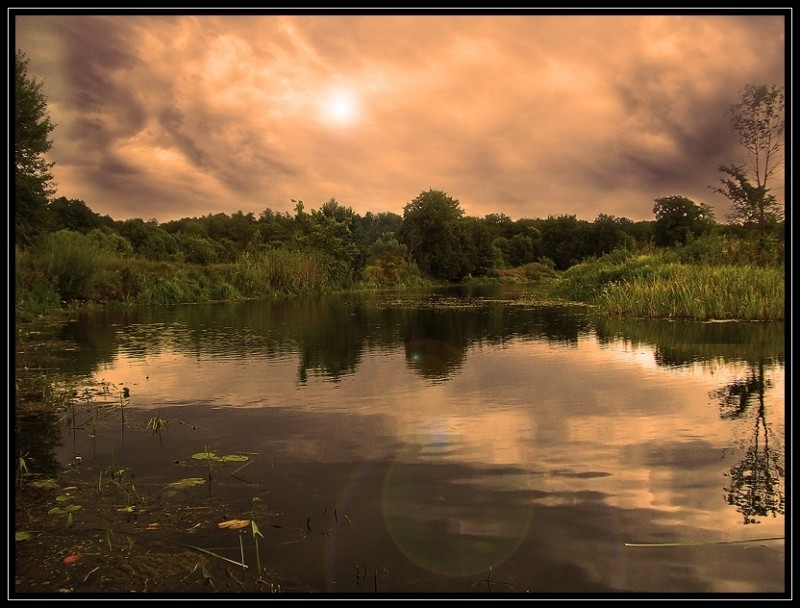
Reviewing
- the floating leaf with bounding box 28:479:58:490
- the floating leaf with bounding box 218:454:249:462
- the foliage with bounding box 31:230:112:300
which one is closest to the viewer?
the floating leaf with bounding box 28:479:58:490

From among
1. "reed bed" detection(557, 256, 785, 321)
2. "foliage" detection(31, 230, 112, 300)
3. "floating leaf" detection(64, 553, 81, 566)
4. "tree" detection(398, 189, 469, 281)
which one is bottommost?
"floating leaf" detection(64, 553, 81, 566)

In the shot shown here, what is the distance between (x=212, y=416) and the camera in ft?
29.3

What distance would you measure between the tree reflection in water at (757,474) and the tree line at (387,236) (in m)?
21.0

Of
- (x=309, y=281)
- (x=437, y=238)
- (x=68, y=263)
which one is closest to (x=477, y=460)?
(x=68, y=263)

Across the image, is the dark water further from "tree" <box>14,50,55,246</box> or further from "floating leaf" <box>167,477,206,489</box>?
"tree" <box>14,50,55,246</box>

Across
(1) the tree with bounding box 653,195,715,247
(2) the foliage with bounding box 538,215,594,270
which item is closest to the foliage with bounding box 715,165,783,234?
(1) the tree with bounding box 653,195,715,247

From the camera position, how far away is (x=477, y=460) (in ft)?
21.8

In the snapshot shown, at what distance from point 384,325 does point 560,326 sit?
275 inches

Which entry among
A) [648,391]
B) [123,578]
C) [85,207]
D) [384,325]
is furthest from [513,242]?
[123,578]

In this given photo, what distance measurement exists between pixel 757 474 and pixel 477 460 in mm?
3051

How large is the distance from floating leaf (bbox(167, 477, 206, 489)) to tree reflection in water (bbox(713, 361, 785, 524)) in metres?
5.49

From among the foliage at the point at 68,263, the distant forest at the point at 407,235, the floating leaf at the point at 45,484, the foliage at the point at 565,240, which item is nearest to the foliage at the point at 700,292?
the distant forest at the point at 407,235

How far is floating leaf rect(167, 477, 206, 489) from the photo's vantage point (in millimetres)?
6035

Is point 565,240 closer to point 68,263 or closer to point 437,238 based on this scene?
point 437,238
